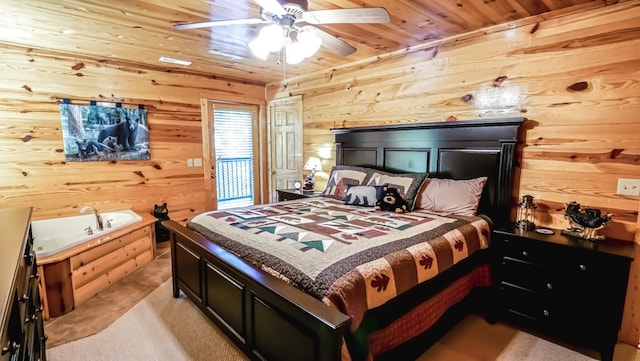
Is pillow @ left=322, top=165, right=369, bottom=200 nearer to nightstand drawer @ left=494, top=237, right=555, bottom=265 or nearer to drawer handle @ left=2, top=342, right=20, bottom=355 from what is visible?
nightstand drawer @ left=494, top=237, right=555, bottom=265

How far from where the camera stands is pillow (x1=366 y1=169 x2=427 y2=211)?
2.88 metres

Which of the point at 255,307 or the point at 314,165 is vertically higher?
the point at 314,165

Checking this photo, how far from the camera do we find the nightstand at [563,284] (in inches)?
76.2

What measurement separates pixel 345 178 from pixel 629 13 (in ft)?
8.27

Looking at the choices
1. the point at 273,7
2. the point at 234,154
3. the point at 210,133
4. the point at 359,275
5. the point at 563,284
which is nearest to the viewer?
the point at 359,275

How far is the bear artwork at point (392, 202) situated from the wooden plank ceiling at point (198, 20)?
1.45 meters

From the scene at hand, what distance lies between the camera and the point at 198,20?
252cm

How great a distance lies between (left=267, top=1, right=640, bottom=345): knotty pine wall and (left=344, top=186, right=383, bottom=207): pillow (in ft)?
3.10

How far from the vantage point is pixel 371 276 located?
1.54m

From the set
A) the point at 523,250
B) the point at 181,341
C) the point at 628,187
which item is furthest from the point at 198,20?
the point at 628,187

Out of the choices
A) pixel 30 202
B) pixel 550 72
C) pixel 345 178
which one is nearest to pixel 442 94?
pixel 550 72

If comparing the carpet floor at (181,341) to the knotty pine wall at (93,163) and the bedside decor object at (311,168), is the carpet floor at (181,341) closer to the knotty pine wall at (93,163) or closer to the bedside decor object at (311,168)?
the knotty pine wall at (93,163)

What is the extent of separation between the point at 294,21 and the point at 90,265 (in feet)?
8.65

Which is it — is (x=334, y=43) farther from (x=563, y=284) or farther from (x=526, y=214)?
(x=563, y=284)
